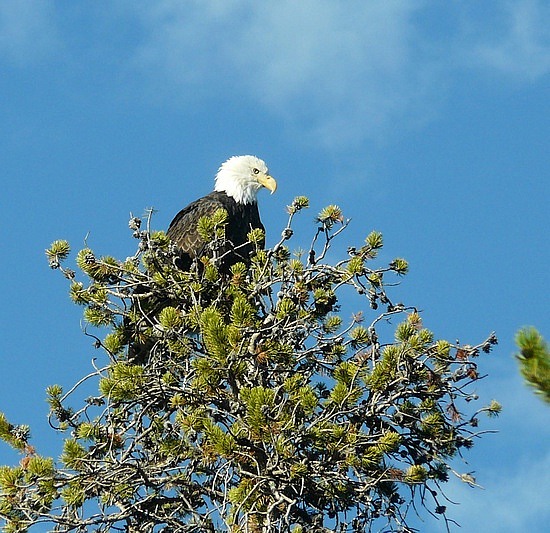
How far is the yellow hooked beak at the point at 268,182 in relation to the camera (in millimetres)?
12789

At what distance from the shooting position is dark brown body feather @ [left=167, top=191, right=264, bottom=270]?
11.6 meters

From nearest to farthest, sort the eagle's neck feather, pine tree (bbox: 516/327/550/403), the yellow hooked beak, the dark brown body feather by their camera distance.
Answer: pine tree (bbox: 516/327/550/403)
the dark brown body feather
the eagle's neck feather
the yellow hooked beak

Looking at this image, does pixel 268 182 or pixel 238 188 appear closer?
pixel 238 188

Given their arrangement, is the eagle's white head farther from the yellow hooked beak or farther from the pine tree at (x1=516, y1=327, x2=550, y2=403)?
the pine tree at (x1=516, y1=327, x2=550, y2=403)

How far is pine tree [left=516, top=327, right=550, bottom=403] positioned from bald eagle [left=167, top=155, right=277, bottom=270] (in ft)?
23.2

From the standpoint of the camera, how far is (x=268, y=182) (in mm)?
12836

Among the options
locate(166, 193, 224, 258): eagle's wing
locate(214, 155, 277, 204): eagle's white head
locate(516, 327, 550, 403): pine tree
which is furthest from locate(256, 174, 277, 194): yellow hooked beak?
locate(516, 327, 550, 403): pine tree

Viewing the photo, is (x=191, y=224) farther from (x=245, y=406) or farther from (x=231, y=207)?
(x=245, y=406)

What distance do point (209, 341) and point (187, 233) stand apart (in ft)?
14.8

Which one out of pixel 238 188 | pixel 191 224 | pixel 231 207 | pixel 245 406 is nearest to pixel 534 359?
pixel 245 406

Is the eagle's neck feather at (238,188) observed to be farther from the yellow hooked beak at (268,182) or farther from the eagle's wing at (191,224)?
the eagle's wing at (191,224)

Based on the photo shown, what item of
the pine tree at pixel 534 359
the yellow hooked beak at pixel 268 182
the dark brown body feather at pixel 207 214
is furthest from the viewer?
→ the yellow hooked beak at pixel 268 182

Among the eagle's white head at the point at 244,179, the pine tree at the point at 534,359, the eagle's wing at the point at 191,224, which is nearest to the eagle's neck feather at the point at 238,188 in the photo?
the eagle's white head at the point at 244,179

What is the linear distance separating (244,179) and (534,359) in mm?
8900
